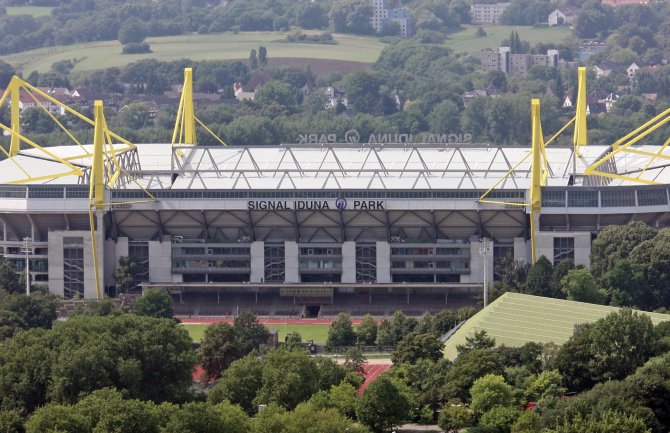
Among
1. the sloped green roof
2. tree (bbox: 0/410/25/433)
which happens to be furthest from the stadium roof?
tree (bbox: 0/410/25/433)

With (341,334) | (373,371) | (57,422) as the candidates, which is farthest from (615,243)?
(57,422)

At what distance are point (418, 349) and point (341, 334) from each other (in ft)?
46.5

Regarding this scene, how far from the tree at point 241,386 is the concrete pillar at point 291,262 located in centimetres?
3810

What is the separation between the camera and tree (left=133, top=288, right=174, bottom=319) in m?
133

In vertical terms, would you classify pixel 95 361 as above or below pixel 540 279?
below

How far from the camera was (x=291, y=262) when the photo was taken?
144750 mm

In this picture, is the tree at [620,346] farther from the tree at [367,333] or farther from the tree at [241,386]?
the tree at [367,333]

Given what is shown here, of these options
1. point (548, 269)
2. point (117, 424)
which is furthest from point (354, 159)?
point (117, 424)

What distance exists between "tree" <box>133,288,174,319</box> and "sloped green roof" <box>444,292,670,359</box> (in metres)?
18.0

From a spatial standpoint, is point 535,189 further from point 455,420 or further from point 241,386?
point 455,420

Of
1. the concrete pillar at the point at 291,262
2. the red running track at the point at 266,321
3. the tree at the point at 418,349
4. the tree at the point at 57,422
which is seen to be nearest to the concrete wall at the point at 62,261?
the red running track at the point at 266,321

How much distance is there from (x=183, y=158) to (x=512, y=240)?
20.8 metres

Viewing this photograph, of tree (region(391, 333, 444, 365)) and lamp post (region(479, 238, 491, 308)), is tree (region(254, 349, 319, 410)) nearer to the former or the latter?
tree (region(391, 333, 444, 365))

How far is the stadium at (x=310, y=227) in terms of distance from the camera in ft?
467
